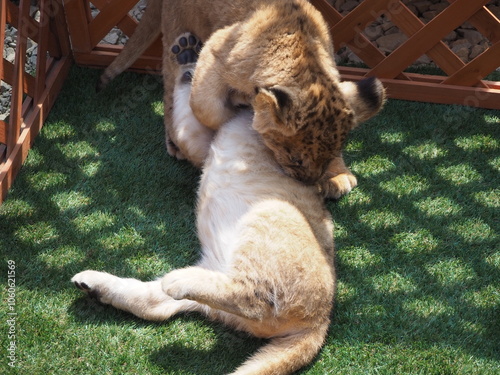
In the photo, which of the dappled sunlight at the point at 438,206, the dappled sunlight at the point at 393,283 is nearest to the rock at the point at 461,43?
the dappled sunlight at the point at 438,206

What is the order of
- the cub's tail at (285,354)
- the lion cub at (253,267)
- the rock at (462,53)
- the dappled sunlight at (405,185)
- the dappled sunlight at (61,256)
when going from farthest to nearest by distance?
1. the rock at (462,53)
2. the dappled sunlight at (405,185)
3. the dappled sunlight at (61,256)
4. the lion cub at (253,267)
5. the cub's tail at (285,354)

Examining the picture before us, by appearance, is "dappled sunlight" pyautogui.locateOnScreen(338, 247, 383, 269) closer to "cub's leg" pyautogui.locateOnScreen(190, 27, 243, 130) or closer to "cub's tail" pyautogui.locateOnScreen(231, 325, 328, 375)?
"cub's tail" pyautogui.locateOnScreen(231, 325, 328, 375)

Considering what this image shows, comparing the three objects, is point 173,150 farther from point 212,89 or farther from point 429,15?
point 429,15

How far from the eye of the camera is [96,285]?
13.8 feet

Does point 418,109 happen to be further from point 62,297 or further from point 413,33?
point 62,297

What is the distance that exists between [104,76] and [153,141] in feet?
2.60

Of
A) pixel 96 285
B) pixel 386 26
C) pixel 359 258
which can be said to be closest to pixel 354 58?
pixel 386 26

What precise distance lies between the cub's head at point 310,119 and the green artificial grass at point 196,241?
2.24 ft

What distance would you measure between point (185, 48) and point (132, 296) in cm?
223

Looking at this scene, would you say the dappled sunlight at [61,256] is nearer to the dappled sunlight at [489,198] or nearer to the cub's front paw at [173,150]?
the cub's front paw at [173,150]

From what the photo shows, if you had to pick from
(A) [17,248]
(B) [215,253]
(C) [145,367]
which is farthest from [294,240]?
(A) [17,248]

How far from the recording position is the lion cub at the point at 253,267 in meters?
3.86

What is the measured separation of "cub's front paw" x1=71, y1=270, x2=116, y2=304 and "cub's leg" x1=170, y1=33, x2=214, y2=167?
1.32 m

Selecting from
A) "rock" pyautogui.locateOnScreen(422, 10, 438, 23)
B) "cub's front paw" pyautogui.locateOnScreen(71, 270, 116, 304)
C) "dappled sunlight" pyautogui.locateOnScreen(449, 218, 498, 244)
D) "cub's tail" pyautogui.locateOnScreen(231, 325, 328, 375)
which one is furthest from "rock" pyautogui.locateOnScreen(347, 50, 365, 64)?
"cub's front paw" pyautogui.locateOnScreen(71, 270, 116, 304)
